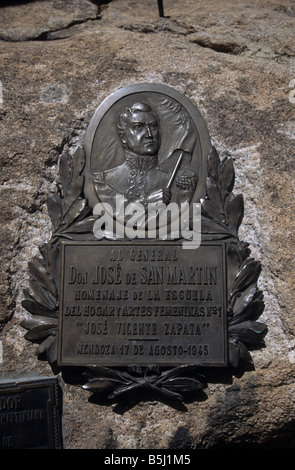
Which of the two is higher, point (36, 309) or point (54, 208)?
point (54, 208)

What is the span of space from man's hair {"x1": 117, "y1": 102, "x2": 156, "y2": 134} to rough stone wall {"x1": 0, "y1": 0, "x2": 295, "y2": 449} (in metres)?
0.21

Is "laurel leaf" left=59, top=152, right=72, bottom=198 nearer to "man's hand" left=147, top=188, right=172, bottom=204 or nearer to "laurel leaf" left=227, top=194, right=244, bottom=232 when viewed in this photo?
"man's hand" left=147, top=188, right=172, bottom=204

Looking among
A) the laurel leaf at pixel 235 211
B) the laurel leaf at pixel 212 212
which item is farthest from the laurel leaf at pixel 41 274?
the laurel leaf at pixel 235 211

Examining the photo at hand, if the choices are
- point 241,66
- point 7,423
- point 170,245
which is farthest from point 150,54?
point 7,423

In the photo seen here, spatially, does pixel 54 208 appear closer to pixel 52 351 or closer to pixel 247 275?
pixel 52 351

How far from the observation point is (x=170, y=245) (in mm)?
3051

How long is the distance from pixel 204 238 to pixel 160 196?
36 centimetres

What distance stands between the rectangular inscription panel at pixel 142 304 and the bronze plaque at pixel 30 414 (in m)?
0.21

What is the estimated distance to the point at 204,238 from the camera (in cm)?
305

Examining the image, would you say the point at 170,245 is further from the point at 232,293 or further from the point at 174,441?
the point at 174,441

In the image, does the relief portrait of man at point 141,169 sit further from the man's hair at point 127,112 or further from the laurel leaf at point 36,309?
the laurel leaf at point 36,309

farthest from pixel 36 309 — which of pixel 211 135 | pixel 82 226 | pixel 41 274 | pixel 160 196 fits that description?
pixel 211 135

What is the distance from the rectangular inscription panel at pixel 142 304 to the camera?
2.93 meters

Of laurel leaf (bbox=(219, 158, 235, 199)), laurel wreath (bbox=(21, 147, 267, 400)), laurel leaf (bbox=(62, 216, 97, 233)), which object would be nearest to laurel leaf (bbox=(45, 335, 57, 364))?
laurel wreath (bbox=(21, 147, 267, 400))
